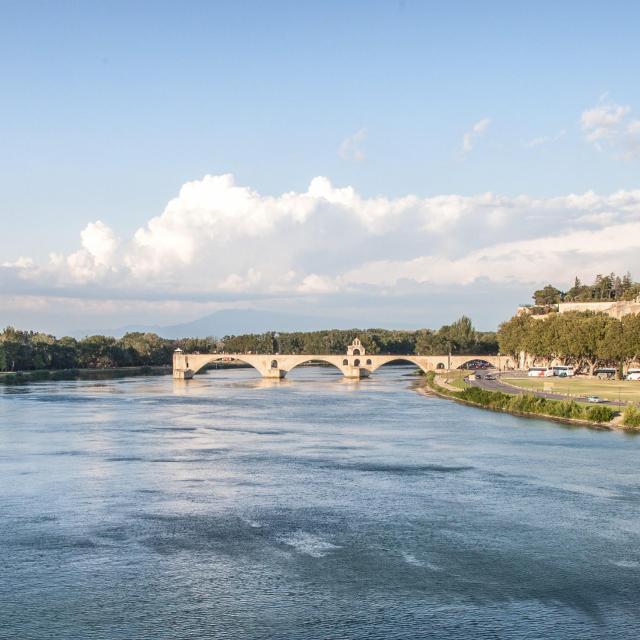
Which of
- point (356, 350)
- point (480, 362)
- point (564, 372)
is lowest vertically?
point (564, 372)

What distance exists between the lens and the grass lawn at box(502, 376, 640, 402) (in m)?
68.2

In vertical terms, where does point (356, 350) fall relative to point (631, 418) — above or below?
above

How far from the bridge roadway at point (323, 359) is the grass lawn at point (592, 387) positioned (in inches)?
1526

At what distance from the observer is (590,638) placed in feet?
65.6

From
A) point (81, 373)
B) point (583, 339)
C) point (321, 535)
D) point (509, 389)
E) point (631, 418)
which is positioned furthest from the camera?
point (81, 373)

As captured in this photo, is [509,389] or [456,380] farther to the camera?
[456,380]

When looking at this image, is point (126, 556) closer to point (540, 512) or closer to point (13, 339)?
point (540, 512)

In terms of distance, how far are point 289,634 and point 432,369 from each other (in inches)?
4542

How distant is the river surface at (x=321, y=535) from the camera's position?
21344 millimetres

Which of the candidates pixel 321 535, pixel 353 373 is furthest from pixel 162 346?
pixel 321 535

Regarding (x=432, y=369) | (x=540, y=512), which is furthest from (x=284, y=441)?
(x=432, y=369)

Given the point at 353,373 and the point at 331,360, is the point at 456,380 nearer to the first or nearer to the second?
the point at 353,373

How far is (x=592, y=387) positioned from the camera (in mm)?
79250

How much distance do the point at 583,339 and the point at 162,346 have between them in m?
105
